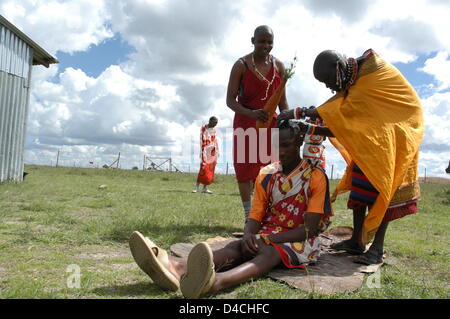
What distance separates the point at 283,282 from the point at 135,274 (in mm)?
1051

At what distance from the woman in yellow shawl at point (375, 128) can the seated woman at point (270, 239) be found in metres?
0.37

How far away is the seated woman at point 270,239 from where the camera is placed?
2.18 meters

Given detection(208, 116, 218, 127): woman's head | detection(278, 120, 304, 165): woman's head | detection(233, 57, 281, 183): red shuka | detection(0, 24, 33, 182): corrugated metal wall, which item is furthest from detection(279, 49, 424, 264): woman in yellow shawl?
detection(0, 24, 33, 182): corrugated metal wall

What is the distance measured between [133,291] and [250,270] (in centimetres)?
75

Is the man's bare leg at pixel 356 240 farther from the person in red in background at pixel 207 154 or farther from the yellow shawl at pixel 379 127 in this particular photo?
the person in red in background at pixel 207 154

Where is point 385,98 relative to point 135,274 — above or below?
above

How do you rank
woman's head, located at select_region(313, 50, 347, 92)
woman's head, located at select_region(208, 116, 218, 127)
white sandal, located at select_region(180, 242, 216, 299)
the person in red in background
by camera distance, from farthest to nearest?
the person in red in background → woman's head, located at select_region(208, 116, 218, 127) → woman's head, located at select_region(313, 50, 347, 92) → white sandal, located at select_region(180, 242, 216, 299)

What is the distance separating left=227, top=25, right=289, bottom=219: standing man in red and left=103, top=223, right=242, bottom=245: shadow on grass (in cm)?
50

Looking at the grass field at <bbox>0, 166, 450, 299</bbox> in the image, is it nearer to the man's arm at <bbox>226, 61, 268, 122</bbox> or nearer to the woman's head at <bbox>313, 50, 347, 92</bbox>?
the man's arm at <bbox>226, 61, 268, 122</bbox>

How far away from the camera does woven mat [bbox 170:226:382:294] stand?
244 centimetres
